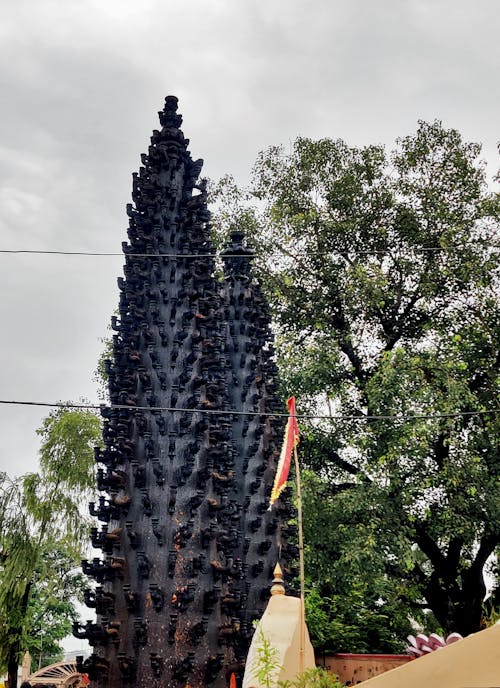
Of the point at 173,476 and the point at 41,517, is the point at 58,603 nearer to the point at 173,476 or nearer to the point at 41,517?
the point at 41,517

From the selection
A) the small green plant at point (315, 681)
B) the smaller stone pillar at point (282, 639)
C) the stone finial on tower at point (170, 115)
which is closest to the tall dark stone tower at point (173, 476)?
the stone finial on tower at point (170, 115)

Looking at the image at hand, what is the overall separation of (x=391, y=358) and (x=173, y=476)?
9.01 metres

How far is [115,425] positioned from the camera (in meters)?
10.6

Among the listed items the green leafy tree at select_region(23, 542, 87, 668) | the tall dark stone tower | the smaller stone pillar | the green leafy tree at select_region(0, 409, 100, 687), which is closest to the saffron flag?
the tall dark stone tower

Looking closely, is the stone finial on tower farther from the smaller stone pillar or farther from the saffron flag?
the smaller stone pillar

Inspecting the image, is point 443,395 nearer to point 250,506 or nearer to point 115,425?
point 250,506

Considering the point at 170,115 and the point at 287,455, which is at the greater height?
the point at 170,115

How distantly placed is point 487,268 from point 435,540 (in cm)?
721

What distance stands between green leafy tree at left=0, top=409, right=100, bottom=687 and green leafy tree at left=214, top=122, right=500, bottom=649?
6671 mm

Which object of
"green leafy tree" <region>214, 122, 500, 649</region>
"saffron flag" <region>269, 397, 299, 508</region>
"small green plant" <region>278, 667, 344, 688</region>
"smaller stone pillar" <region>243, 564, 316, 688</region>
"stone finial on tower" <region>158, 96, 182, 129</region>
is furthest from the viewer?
"green leafy tree" <region>214, 122, 500, 649</region>

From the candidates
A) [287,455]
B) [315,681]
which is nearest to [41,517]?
[287,455]

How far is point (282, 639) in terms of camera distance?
8188mm

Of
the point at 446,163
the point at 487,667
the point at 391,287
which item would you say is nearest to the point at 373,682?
the point at 487,667

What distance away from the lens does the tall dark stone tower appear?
920cm
